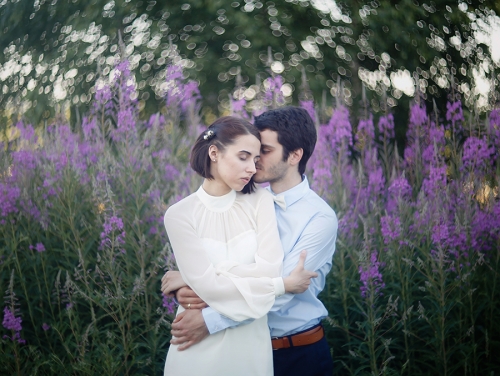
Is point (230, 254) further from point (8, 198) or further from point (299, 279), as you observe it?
point (8, 198)

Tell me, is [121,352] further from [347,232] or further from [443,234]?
[443,234]

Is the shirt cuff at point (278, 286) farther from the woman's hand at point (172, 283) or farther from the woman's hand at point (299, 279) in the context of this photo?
the woman's hand at point (172, 283)

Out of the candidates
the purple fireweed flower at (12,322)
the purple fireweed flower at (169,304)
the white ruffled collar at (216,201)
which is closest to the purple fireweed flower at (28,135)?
the purple fireweed flower at (12,322)

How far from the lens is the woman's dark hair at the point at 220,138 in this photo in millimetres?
2332

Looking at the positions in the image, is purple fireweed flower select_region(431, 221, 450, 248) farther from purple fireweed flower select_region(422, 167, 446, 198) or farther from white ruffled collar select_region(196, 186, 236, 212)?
white ruffled collar select_region(196, 186, 236, 212)

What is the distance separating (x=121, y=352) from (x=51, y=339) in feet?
2.28

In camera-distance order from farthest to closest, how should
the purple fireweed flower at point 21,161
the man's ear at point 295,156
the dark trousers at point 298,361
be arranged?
the purple fireweed flower at point 21,161, the man's ear at point 295,156, the dark trousers at point 298,361

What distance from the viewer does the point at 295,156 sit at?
2615 millimetres

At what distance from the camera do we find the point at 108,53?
24.3 ft

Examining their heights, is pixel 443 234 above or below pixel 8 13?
below

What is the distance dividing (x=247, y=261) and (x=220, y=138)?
0.55 metres

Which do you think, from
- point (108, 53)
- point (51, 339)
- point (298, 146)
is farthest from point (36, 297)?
point (108, 53)

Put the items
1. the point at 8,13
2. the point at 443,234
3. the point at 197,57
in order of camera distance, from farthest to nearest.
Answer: the point at 197,57 → the point at 8,13 → the point at 443,234

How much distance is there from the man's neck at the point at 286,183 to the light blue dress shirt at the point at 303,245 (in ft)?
0.13
